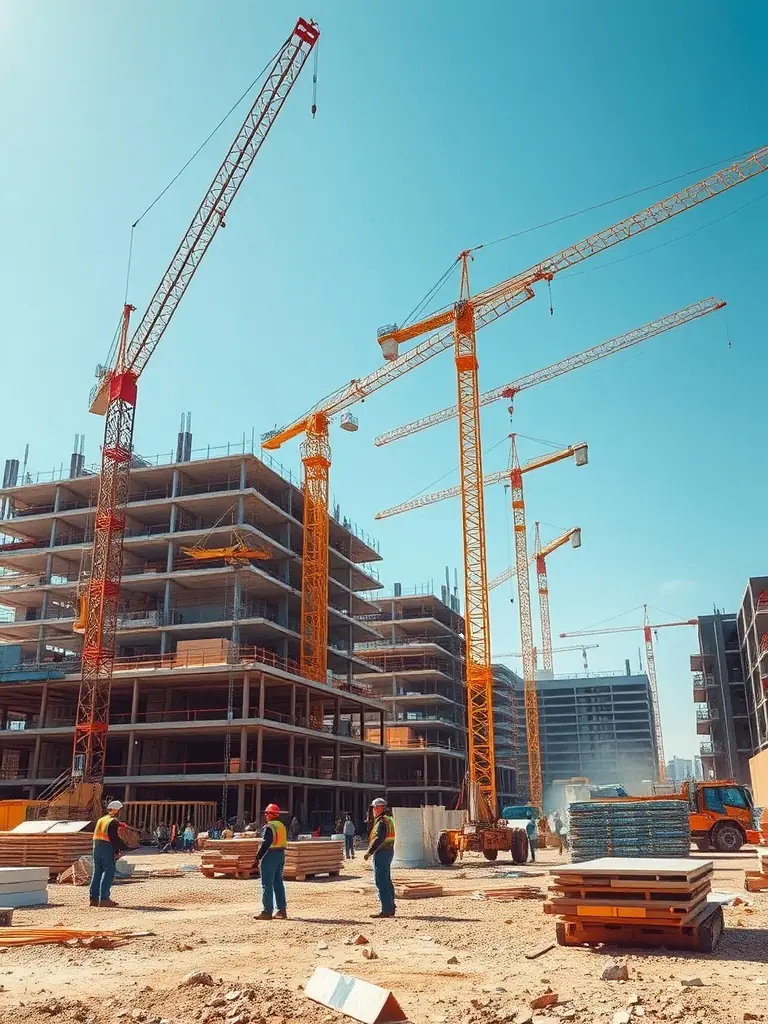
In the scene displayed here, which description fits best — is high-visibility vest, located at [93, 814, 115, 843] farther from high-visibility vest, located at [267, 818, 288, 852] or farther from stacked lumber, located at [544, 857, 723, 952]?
stacked lumber, located at [544, 857, 723, 952]

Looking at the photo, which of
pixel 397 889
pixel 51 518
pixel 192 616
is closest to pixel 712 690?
pixel 192 616

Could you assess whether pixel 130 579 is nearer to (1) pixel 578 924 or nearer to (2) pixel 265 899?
(2) pixel 265 899

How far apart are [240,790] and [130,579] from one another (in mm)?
17989

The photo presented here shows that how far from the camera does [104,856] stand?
14547mm

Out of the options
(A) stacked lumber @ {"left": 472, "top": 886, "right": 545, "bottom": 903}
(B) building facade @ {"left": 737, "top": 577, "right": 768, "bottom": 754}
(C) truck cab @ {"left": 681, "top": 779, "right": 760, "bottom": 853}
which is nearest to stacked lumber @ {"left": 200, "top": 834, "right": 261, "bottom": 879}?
(A) stacked lumber @ {"left": 472, "top": 886, "right": 545, "bottom": 903}

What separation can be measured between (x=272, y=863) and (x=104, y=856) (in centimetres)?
368

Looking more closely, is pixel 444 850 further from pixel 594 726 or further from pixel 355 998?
pixel 594 726

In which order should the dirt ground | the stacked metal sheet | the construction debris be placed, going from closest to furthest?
the construction debris, the dirt ground, the stacked metal sheet

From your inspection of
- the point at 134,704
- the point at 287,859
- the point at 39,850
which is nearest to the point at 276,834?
the point at 287,859

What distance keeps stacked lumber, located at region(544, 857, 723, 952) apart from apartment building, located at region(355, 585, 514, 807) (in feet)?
213

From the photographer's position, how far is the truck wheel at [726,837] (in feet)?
94.7

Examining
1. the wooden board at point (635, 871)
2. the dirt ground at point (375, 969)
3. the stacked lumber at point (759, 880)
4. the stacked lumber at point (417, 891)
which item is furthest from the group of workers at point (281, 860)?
the stacked lumber at point (759, 880)

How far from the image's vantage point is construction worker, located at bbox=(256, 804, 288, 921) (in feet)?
40.8

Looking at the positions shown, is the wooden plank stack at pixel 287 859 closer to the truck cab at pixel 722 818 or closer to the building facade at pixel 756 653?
the truck cab at pixel 722 818
